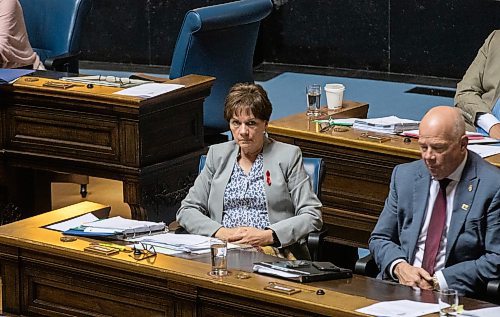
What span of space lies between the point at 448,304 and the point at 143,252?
1.27 metres

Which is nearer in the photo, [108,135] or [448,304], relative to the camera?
[448,304]

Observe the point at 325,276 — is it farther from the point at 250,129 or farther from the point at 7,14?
the point at 7,14

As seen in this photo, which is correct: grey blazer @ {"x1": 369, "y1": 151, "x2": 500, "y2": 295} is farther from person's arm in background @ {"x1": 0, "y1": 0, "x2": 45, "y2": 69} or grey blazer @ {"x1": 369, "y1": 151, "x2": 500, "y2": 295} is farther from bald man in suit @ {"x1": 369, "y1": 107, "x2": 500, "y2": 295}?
person's arm in background @ {"x1": 0, "y1": 0, "x2": 45, "y2": 69}

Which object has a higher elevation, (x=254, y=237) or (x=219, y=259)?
(x=219, y=259)

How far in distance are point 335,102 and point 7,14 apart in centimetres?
235

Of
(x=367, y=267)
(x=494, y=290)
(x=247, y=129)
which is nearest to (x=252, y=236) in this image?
(x=247, y=129)

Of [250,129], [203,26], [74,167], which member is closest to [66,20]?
[203,26]

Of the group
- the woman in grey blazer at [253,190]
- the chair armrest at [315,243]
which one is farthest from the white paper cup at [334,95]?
the chair armrest at [315,243]

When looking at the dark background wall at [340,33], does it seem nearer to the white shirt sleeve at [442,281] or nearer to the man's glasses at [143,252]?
the white shirt sleeve at [442,281]

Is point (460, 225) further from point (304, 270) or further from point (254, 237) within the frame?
point (254, 237)

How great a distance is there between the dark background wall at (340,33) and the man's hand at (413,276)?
5.87m

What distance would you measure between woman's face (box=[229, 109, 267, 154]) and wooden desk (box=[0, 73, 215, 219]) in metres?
1.07

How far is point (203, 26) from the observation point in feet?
23.3

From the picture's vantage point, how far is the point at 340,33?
10891 millimetres
